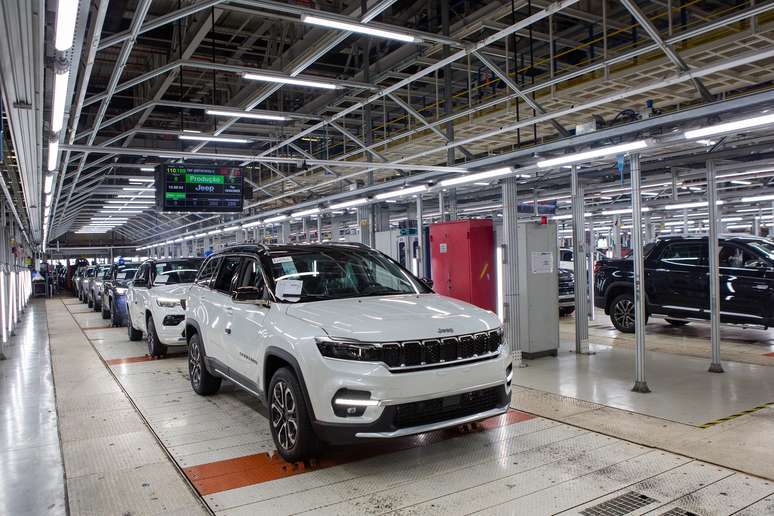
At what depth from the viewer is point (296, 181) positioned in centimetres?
1723

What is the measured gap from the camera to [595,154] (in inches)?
278

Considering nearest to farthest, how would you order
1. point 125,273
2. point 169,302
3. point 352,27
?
point 352,27, point 169,302, point 125,273

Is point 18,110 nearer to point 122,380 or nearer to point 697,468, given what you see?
point 122,380

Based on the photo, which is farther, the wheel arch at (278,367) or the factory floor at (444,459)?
the wheel arch at (278,367)

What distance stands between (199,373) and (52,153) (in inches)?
174

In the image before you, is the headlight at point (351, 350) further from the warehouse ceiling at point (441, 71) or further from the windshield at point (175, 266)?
the windshield at point (175, 266)

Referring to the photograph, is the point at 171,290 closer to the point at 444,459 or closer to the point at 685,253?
the point at 444,459

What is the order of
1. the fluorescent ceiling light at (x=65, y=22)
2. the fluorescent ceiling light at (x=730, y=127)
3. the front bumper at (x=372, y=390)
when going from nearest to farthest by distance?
the fluorescent ceiling light at (x=65, y=22) → the front bumper at (x=372, y=390) → the fluorescent ceiling light at (x=730, y=127)

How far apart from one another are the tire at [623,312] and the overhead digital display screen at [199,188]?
9136 mm

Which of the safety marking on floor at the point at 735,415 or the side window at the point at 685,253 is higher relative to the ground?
the side window at the point at 685,253

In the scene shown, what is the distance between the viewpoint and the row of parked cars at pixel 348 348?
368 centimetres

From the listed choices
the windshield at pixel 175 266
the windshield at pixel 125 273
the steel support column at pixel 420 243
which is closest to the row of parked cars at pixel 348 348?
the windshield at pixel 175 266

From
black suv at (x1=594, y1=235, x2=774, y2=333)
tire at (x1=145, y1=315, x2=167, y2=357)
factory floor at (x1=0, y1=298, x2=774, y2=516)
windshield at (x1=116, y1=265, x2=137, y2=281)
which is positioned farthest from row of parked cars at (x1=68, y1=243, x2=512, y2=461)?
windshield at (x1=116, y1=265, x2=137, y2=281)

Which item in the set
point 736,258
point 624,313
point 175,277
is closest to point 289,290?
point 175,277
